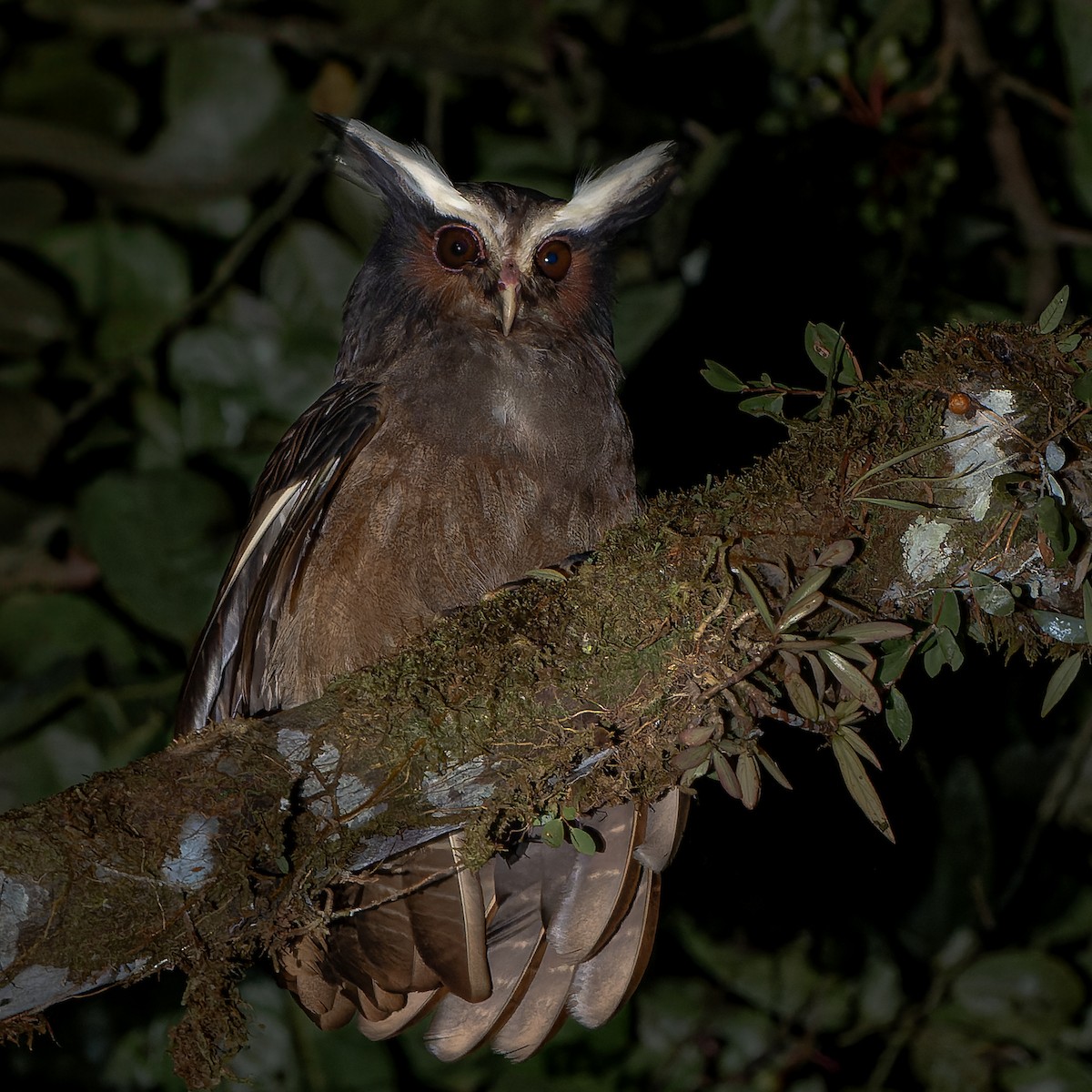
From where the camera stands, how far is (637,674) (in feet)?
4.37

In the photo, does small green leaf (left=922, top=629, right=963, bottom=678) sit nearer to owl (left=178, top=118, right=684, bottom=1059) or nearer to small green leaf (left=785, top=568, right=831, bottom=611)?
small green leaf (left=785, top=568, right=831, bottom=611)

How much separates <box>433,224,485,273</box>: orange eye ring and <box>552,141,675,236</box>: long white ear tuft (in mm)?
180

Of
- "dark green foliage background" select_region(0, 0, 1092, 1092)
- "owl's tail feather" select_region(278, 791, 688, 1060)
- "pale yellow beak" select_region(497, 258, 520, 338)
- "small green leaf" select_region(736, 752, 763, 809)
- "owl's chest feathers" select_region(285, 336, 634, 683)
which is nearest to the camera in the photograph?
"small green leaf" select_region(736, 752, 763, 809)

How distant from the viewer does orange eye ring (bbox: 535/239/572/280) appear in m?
2.14

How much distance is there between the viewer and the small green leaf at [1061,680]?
1.32 meters

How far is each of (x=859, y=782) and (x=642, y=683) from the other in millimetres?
276

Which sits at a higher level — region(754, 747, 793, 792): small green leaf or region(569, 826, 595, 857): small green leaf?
→ region(754, 747, 793, 792): small green leaf

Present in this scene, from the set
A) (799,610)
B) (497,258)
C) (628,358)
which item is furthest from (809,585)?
(628,358)

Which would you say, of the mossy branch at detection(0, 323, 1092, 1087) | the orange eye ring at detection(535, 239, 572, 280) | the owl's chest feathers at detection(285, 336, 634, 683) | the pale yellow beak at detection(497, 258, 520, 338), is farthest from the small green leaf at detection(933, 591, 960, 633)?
the orange eye ring at detection(535, 239, 572, 280)

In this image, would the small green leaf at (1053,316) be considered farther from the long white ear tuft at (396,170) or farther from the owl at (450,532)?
the long white ear tuft at (396,170)

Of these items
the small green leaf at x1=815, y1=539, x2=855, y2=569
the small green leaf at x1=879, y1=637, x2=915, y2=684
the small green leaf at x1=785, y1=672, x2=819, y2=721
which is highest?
the small green leaf at x1=815, y1=539, x2=855, y2=569

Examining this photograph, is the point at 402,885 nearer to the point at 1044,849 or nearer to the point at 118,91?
the point at 1044,849

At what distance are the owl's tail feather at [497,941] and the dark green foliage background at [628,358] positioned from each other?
0.94m

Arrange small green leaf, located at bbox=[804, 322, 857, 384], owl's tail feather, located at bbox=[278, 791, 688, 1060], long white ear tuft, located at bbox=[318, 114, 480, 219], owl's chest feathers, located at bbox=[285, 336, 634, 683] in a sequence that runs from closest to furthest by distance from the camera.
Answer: small green leaf, located at bbox=[804, 322, 857, 384]
owl's tail feather, located at bbox=[278, 791, 688, 1060]
owl's chest feathers, located at bbox=[285, 336, 634, 683]
long white ear tuft, located at bbox=[318, 114, 480, 219]
